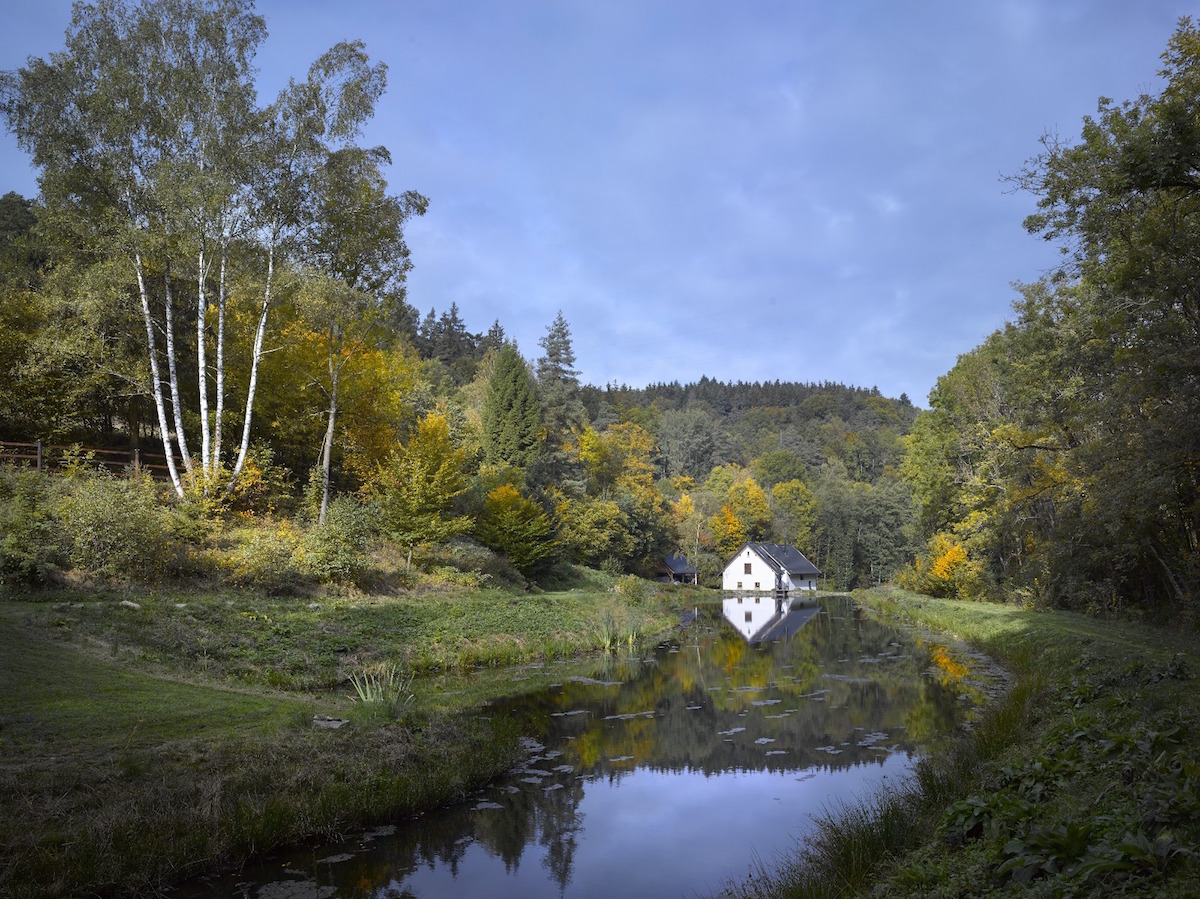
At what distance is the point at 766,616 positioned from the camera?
150 feet

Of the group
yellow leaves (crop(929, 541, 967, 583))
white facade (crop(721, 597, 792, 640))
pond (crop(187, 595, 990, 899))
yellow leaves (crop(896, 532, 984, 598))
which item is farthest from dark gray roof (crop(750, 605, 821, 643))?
pond (crop(187, 595, 990, 899))

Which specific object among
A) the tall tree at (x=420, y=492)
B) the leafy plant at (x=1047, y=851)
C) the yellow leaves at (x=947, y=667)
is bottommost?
the yellow leaves at (x=947, y=667)

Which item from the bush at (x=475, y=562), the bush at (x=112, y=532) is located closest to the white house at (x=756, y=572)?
the bush at (x=475, y=562)

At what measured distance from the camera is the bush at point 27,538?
1577 centimetres

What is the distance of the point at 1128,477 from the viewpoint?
1496 centimetres

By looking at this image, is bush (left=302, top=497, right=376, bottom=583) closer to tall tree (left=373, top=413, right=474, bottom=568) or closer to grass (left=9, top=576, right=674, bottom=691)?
grass (left=9, top=576, right=674, bottom=691)

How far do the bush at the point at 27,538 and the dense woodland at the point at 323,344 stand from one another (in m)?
0.07

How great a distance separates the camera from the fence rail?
2202cm

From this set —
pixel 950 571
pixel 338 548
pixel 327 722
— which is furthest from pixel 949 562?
pixel 327 722

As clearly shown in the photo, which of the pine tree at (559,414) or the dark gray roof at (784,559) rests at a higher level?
the pine tree at (559,414)

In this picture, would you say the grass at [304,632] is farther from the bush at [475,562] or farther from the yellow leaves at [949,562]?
the yellow leaves at [949,562]

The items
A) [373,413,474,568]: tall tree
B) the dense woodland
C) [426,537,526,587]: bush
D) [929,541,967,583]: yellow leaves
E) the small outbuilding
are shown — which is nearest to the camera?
the dense woodland

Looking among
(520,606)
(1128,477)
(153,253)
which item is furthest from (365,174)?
(1128,477)

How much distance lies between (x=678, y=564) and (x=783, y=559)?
435 inches
